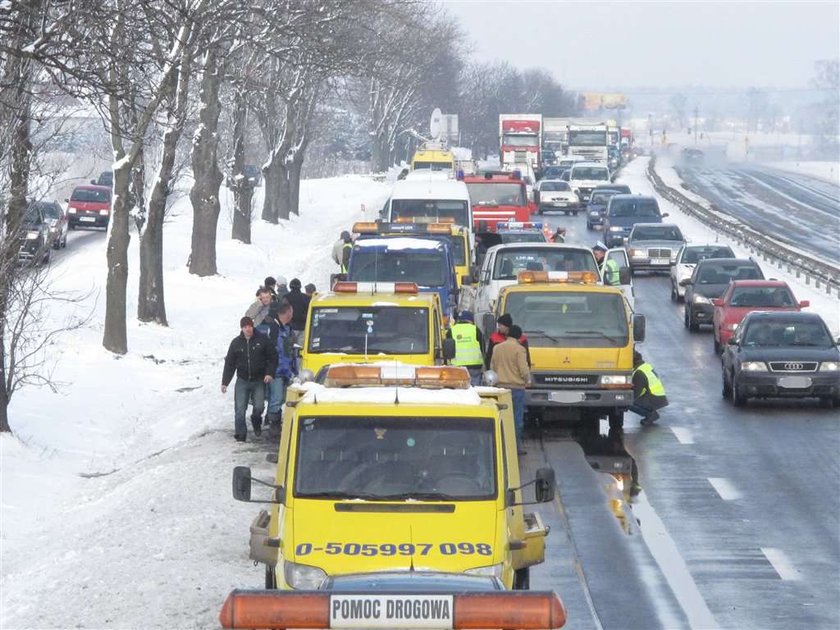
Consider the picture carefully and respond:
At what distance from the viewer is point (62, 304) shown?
3625 cm

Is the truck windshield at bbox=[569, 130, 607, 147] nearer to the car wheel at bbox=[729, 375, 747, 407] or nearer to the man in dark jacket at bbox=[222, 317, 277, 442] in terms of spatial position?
the car wheel at bbox=[729, 375, 747, 407]

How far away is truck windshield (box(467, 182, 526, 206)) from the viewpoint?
49938mm

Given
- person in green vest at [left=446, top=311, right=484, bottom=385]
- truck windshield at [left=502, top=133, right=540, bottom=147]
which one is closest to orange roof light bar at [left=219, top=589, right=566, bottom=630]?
person in green vest at [left=446, top=311, right=484, bottom=385]

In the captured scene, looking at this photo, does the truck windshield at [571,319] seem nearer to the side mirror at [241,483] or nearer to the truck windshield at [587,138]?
the side mirror at [241,483]

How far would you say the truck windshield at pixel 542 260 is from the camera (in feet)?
95.1

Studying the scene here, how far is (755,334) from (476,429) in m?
16.7

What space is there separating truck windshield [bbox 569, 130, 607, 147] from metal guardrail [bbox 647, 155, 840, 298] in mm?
19569

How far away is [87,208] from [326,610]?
52.6m

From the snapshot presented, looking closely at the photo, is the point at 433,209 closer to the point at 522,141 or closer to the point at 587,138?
the point at 522,141

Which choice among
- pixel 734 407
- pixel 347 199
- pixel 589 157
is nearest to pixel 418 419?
pixel 734 407

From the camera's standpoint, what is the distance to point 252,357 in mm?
21297

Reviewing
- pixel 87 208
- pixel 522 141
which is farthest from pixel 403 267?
pixel 522 141

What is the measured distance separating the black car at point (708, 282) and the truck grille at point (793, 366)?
10190mm

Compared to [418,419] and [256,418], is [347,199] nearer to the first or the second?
[256,418]
